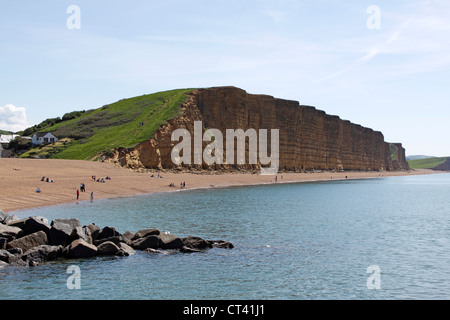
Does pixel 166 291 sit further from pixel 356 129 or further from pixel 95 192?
pixel 356 129

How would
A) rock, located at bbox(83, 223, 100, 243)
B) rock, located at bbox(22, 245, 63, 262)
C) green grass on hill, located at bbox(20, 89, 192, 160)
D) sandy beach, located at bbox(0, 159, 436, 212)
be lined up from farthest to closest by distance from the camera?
1. green grass on hill, located at bbox(20, 89, 192, 160)
2. sandy beach, located at bbox(0, 159, 436, 212)
3. rock, located at bbox(83, 223, 100, 243)
4. rock, located at bbox(22, 245, 63, 262)

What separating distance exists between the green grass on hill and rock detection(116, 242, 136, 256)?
57.7 m

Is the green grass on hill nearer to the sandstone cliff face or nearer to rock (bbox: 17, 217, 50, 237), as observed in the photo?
the sandstone cliff face

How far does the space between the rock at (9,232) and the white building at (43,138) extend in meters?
79.9

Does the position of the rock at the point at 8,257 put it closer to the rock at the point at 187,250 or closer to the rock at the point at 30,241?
the rock at the point at 30,241

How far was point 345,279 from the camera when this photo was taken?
17.8 m

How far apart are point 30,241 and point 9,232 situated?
4.35 feet

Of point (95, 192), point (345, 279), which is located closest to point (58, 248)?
point (345, 279)

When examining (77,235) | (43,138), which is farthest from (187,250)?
(43,138)

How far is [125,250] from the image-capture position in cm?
2155

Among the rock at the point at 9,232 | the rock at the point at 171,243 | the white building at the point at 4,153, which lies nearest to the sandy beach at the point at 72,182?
the rock at the point at 9,232

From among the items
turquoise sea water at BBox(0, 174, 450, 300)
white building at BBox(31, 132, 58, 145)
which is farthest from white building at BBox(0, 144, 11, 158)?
turquoise sea water at BBox(0, 174, 450, 300)

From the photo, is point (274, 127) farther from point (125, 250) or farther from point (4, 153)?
point (125, 250)

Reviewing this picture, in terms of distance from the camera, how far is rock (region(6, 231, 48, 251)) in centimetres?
2038
